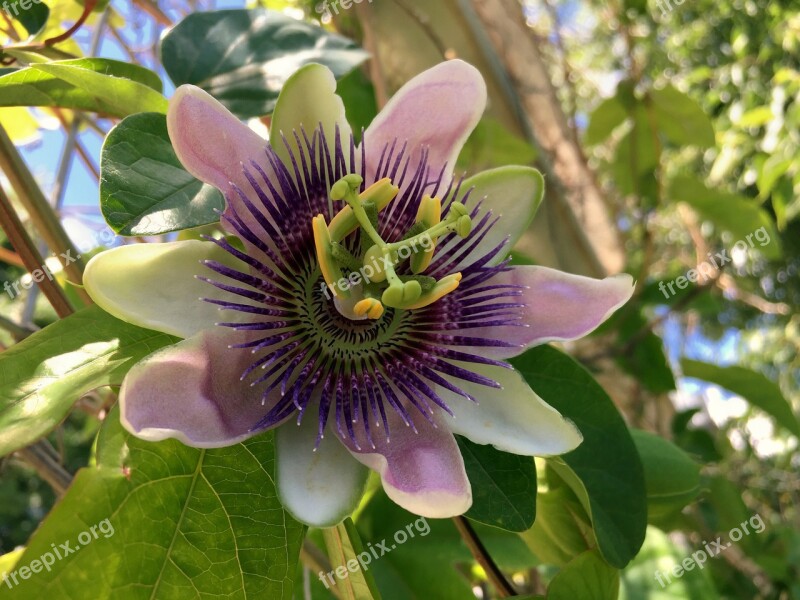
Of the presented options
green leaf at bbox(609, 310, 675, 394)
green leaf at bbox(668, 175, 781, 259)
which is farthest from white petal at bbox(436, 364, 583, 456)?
green leaf at bbox(668, 175, 781, 259)

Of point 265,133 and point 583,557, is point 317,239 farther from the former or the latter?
point 583,557

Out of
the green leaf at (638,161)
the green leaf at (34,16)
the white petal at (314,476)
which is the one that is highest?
the green leaf at (34,16)

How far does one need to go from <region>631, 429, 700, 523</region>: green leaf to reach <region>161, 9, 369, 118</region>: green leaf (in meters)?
0.62

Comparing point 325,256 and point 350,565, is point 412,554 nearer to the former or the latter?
point 350,565

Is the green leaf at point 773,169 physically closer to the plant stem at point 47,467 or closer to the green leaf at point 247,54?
the green leaf at point 247,54

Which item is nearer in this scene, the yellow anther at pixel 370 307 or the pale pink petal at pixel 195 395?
the pale pink petal at pixel 195 395

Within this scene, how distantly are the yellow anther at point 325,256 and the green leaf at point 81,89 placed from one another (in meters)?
0.21

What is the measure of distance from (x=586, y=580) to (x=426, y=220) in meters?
0.40

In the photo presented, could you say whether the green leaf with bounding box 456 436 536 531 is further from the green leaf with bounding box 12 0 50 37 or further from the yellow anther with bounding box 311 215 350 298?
the green leaf with bounding box 12 0 50 37

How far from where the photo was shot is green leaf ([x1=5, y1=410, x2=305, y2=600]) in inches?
21.5

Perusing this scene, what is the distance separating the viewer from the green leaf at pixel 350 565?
654 millimetres

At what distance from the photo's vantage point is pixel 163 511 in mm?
592

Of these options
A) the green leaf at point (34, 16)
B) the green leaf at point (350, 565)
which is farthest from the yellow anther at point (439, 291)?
the green leaf at point (34, 16)

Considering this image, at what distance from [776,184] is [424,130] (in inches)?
80.6
